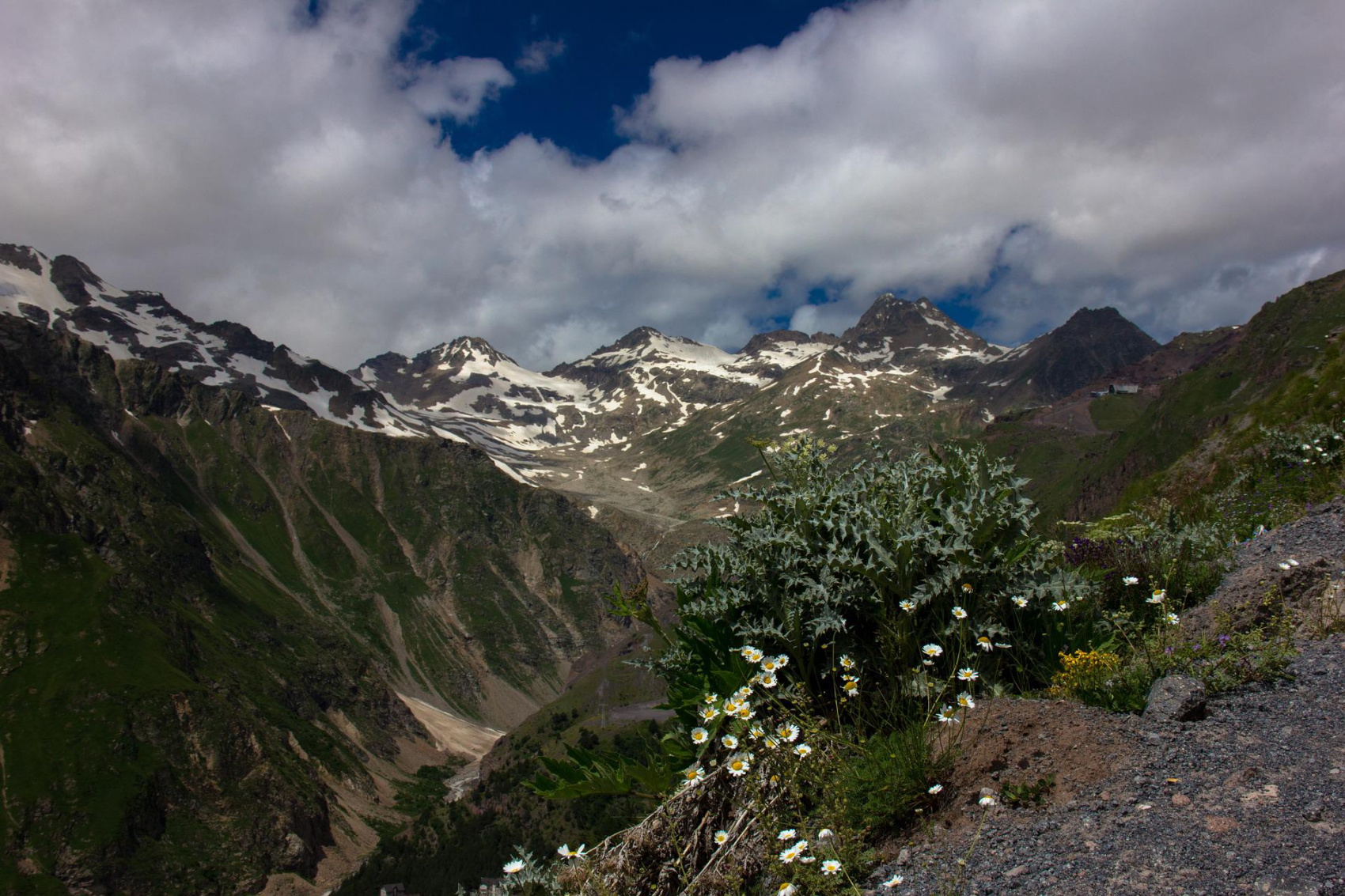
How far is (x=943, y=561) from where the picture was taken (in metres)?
6.18

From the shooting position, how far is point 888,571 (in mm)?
6109

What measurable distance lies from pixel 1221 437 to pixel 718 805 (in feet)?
61.5

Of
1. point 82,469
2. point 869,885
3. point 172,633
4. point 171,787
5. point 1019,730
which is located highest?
point 82,469

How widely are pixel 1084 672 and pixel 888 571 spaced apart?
154 centimetres

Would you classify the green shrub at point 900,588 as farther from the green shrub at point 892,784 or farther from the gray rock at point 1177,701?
the gray rock at point 1177,701

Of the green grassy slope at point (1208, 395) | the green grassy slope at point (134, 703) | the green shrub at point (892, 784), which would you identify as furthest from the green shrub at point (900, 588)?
the green grassy slope at point (134, 703)

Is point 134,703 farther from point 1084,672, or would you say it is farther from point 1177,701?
point 1177,701

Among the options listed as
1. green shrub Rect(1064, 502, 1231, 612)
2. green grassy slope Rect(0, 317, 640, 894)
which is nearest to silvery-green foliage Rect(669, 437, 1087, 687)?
green shrub Rect(1064, 502, 1231, 612)

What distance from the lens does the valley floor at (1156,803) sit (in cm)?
354

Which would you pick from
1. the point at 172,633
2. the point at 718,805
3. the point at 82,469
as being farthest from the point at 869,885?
the point at 82,469

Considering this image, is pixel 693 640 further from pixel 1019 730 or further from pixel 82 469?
pixel 82 469

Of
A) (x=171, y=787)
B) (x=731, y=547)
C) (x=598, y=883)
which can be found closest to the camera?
(x=598, y=883)

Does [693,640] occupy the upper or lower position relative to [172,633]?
lower

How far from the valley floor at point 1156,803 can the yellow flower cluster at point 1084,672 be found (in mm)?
276
